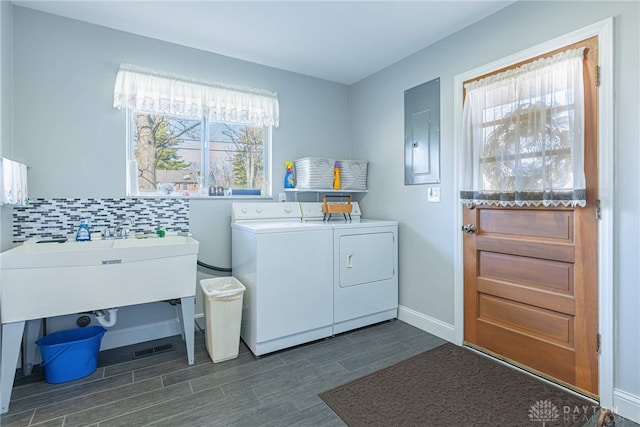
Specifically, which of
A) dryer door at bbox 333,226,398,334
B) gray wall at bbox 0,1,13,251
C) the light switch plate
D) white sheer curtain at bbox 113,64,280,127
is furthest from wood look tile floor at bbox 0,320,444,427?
white sheer curtain at bbox 113,64,280,127

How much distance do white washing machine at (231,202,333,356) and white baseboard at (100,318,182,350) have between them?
0.67 m

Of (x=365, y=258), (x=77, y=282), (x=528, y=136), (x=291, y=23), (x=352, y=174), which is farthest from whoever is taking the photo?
(x=352, y=174)

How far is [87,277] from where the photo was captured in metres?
1.94

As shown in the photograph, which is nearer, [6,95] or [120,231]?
[6,95]

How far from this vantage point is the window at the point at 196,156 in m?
2.74

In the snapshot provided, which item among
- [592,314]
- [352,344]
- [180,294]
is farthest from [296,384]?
[592,314]

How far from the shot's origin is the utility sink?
5.80 ft

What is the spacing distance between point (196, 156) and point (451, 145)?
7.53 feet

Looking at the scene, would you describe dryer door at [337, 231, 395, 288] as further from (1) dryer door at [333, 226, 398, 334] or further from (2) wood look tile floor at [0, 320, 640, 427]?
(2) wood look tile floor at [0, 320, 640, 427]

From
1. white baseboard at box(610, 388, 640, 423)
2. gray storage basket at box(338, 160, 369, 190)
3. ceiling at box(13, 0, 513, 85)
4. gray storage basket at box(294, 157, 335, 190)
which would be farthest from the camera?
gray storage basket at box(338, 160, 369, 190)

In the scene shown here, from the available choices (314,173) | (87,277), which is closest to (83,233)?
(87,277)

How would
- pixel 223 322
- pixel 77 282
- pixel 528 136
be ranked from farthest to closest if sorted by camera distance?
1. pixel 223 322
2. pixel 528 136
3. pixel 77 282

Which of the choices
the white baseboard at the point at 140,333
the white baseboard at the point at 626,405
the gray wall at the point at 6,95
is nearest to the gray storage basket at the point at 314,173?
the white baseboard at the point at 140,333

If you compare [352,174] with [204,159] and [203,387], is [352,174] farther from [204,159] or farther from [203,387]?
[203,387]
